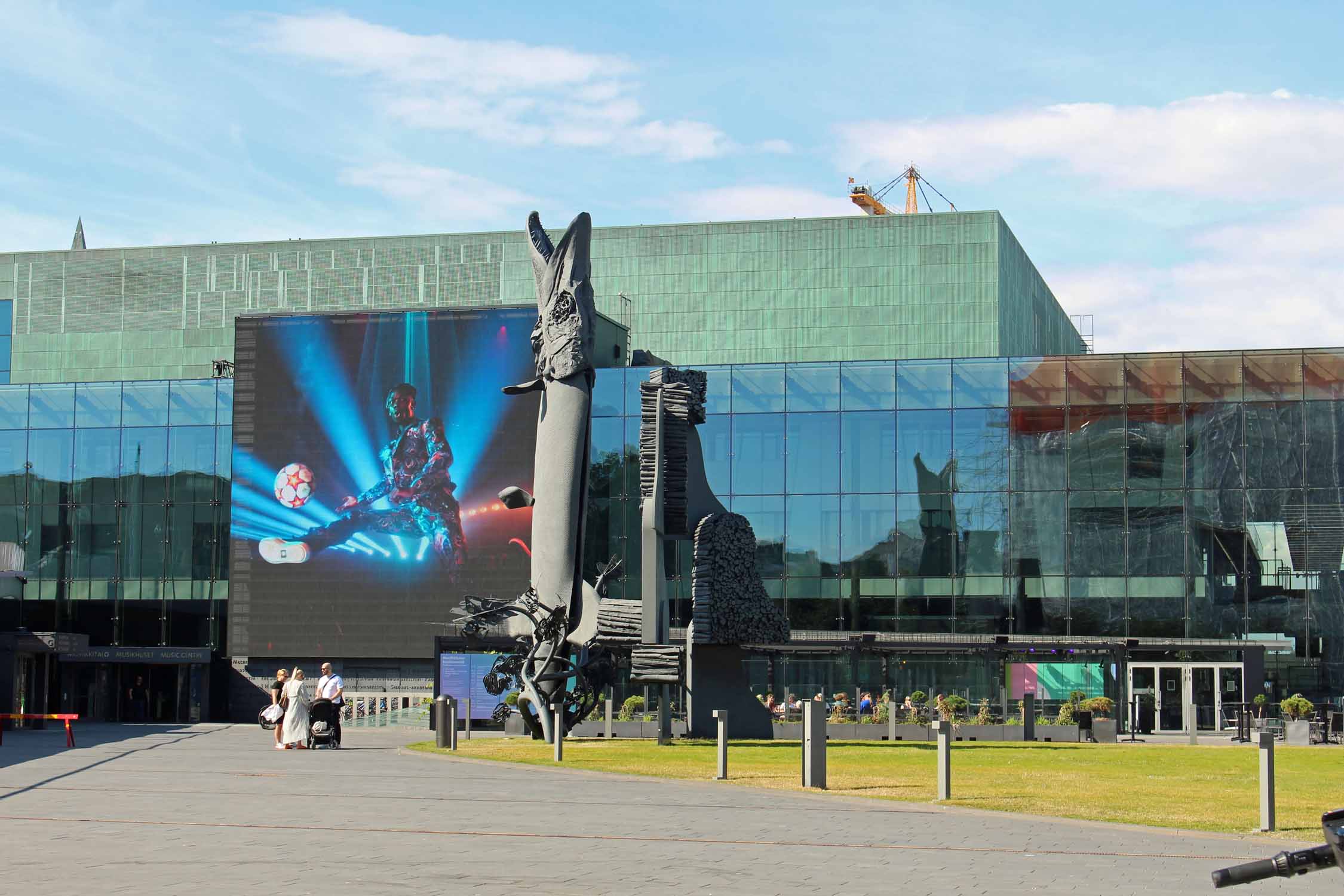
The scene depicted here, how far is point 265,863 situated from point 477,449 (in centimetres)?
4333

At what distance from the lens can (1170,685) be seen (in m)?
53.1

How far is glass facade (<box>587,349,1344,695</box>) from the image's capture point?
5288 cm

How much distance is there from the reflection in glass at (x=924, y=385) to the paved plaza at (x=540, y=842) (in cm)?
3462

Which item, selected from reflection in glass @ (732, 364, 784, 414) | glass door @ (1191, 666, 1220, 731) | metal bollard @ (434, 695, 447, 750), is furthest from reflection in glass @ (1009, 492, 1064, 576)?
metal bollard @ (434, 695, 447, 750)

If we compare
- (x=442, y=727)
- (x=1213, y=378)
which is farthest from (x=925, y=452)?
(x=442, y=727)

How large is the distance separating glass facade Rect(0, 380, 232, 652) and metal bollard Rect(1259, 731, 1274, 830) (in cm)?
4721

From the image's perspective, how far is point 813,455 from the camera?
56.8 meters

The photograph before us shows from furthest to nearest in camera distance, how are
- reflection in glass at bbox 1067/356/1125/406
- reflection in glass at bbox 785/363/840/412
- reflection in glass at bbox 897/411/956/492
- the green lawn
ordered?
1. reflection in glass at bbox 785/363/840/412
2. reflection in glass at bbox 897/411/956/492
3. reflection in glass at bbox 1067/356/1125/406
4. the green lawn

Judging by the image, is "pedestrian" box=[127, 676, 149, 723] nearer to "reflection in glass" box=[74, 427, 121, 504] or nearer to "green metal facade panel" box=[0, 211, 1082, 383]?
"reflection in glass" box=[74, 427, 121, 504]

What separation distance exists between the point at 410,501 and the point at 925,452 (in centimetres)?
1740

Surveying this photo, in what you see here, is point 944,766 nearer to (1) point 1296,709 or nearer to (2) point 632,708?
(2) point 632,708

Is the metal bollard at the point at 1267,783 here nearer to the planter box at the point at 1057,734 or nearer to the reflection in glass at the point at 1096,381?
the planter box at the point at 1057,734

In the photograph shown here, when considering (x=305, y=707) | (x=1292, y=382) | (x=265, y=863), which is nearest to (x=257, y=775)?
(x=305, y=707)

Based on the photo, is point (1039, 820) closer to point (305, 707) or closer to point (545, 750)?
point (545, 750)
